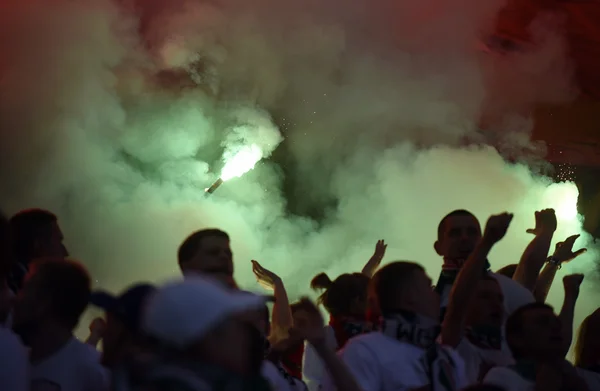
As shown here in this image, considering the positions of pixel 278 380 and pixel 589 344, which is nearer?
pixel 278 380

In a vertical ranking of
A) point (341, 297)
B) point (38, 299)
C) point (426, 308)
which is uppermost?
point (341, 297)

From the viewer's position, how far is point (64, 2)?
7523 mm

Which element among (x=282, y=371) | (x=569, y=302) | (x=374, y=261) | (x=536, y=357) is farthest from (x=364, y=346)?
(x=374, y=261)

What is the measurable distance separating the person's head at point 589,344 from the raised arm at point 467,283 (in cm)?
70

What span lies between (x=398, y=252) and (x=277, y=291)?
404 cm

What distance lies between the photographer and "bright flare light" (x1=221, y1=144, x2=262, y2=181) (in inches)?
317

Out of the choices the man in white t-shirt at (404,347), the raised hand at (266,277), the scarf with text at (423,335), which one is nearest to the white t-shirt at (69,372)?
the man in white t-shirt at (404,347)

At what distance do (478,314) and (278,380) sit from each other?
0.92 metres

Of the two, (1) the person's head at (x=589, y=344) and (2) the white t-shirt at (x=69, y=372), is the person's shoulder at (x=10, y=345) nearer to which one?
(2) the white t-shirt at (x=69, y=372)

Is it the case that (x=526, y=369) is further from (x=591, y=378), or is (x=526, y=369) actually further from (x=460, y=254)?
(x=460, y=254)

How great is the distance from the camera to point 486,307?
11.2 ft

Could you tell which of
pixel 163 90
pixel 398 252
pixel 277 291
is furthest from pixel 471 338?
pixel 163 90

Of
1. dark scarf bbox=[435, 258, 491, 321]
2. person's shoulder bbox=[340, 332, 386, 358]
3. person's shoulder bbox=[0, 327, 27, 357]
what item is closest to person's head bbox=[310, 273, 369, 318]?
dark scarf bbox=[435, 258, 491, 321]

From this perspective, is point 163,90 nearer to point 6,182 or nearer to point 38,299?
point 6,182
